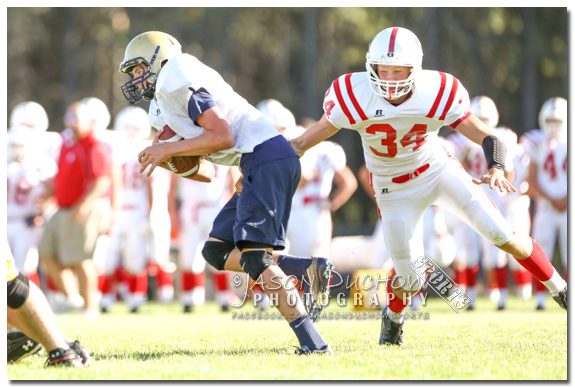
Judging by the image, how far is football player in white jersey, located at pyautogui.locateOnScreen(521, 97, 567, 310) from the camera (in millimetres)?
8492

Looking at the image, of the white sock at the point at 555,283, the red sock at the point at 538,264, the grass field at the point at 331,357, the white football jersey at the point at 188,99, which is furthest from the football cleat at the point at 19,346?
the white sock at the point at 555,283

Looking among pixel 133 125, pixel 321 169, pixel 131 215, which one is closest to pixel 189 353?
pixel 321 169

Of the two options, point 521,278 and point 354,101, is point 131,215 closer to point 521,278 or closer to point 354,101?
point 521,278

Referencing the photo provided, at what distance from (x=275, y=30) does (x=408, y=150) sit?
1592 cm

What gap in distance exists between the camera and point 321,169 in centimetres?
906

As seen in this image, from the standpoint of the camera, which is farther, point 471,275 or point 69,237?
point 471,275

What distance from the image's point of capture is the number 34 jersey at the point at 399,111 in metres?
4.40

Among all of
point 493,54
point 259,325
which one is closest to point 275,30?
point 493,54

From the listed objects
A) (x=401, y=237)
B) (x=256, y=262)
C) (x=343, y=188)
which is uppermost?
(x=343, y=188)

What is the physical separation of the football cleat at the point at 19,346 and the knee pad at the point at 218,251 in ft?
3.41

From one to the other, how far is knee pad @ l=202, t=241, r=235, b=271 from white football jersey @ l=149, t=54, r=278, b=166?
49 centimetres

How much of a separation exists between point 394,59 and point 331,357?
160 cm

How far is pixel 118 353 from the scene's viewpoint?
443cm

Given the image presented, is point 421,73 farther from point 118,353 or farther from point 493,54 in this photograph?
point 493,54
